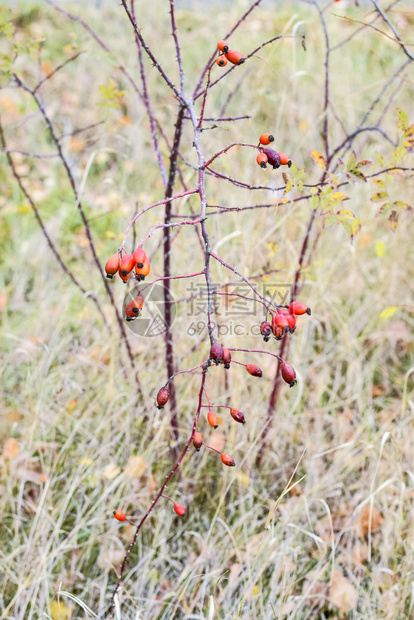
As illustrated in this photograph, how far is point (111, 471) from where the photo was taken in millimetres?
1707

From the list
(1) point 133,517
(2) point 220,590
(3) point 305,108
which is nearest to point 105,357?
(1) point 133,517

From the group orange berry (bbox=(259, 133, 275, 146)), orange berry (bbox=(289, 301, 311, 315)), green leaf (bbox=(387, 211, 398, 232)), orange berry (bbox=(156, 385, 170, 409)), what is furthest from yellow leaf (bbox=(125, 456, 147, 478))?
orange berry (bbox=(259, 133, 275, 146))

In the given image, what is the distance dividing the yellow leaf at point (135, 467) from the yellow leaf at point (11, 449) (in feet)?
1.34

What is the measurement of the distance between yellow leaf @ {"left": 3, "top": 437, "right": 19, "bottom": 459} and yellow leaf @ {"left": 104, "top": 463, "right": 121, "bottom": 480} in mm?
339

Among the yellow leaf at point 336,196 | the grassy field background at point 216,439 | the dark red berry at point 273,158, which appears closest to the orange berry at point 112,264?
the dark red berry at point 273,158

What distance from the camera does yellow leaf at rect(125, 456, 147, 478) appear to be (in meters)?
1.69

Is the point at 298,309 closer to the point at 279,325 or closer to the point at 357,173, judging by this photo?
the point at 279,325

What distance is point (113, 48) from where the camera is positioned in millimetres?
4016

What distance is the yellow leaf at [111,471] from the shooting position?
5.52ft

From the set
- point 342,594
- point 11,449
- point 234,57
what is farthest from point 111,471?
point 234,57

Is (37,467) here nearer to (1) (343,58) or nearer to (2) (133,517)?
(2) (133,517)

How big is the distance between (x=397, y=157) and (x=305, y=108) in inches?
97.3

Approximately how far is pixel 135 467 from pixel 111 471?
0.28ft

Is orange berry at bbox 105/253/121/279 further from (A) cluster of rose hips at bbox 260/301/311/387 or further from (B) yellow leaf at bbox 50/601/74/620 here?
(B) yellow leaf at bbox 50/601/74/620
